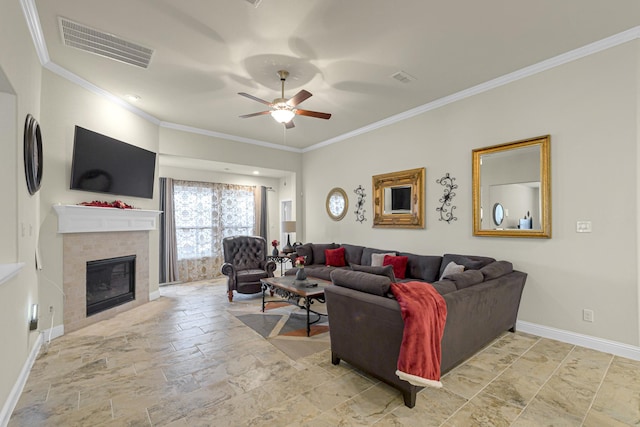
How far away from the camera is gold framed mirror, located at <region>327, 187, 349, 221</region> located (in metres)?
6.30

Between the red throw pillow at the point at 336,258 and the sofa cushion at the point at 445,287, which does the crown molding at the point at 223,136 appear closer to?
the red throw pillow at the point at 336,258

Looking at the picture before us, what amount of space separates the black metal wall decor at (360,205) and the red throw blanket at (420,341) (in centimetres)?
376

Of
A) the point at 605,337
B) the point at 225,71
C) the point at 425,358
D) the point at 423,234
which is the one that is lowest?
the point at 605,337

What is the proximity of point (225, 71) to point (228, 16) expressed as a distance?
996mm

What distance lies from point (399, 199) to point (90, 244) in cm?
466

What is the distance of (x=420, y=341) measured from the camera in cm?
204

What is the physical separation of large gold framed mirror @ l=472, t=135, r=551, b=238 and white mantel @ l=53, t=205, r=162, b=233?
5.03m

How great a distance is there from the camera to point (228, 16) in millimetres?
2631

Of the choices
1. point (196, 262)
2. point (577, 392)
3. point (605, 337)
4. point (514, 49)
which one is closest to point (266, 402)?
point (577, 392)

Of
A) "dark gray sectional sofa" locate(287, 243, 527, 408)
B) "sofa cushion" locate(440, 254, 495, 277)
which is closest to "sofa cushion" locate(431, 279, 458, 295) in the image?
"dark gray sectional sofa" locate(287, 243, 527, 408)

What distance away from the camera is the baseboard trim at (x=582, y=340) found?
2895 mm

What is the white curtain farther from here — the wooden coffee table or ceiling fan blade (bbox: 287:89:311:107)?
ceiling fan blade (bbox: 287:89:311:107)

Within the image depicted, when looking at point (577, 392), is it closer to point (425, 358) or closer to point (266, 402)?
point (425, 358)

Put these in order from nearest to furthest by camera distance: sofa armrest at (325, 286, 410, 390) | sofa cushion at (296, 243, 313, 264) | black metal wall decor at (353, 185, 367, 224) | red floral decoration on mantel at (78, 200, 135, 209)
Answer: sofa armrest at (325, 286, 410, 390) → red floral decoration on mantel at (78, 200, 135, 209) → black metal wall decor at (353, 185, 367, 224) → sofa cushion at (296, 243, 313, 264)
